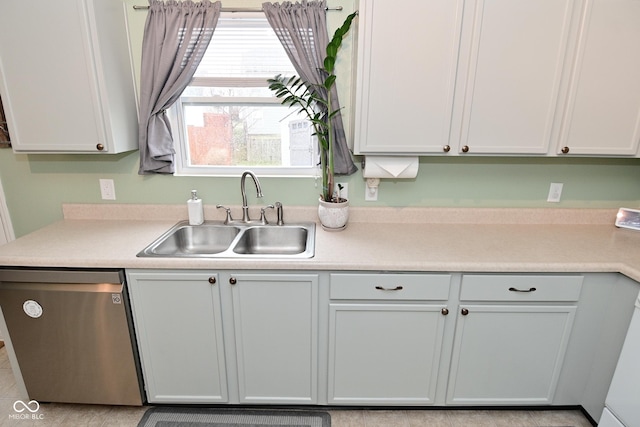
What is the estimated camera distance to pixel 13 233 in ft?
6.98

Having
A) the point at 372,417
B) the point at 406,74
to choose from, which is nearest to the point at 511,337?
the point at 372,417

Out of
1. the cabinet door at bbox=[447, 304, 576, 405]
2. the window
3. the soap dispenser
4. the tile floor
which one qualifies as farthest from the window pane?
the tile floor

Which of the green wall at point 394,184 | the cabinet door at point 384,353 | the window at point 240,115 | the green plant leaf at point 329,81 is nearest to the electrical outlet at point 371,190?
the green wall at point 394,184

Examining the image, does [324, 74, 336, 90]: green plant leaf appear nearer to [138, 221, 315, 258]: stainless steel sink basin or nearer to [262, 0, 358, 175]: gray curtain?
[262, 0, 358, 175]: gray curtain

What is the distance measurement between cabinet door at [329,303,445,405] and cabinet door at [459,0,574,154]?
892 millimetres

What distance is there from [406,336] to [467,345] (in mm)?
304

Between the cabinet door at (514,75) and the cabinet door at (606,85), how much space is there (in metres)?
0.09

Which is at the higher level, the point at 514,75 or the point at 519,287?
the point at 514,75

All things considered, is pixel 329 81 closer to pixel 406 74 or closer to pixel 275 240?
pixel 406 74

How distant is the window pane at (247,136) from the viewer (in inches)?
78.7

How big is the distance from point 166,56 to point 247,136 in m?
0.59

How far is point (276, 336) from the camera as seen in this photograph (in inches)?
63.6

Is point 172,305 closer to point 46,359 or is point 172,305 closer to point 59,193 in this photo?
point 46,359

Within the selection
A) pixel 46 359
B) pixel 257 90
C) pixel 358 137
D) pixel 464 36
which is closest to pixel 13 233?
pixel 46 359
